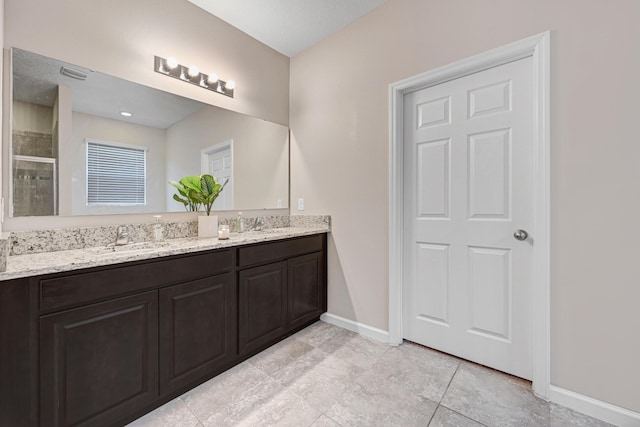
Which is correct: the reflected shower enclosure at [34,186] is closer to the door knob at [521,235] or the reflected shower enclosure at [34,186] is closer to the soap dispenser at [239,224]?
the soap dispenser at [239,224]

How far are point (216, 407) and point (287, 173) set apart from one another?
6.59 ft

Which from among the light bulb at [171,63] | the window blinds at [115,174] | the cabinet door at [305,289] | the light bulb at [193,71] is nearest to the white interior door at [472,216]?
the cabinet door at [305,289]

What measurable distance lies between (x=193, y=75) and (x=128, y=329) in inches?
70.2

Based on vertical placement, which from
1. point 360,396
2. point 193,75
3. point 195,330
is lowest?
point 360,396

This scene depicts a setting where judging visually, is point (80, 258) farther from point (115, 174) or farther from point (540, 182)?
point (540, 182)

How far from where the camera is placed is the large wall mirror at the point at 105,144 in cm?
144

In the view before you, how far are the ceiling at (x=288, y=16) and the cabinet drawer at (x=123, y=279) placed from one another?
1.90 m

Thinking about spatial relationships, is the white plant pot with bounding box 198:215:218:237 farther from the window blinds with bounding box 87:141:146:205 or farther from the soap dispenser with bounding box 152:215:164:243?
the window blinds with bounding box 87:141:146:205

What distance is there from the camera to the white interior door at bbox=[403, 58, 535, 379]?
1.69 meters

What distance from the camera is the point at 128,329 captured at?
1.33 meters

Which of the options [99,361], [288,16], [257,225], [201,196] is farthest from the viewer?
[257,225]

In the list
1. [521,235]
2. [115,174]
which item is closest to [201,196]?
[115,174]

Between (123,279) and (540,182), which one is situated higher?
(540,182)
